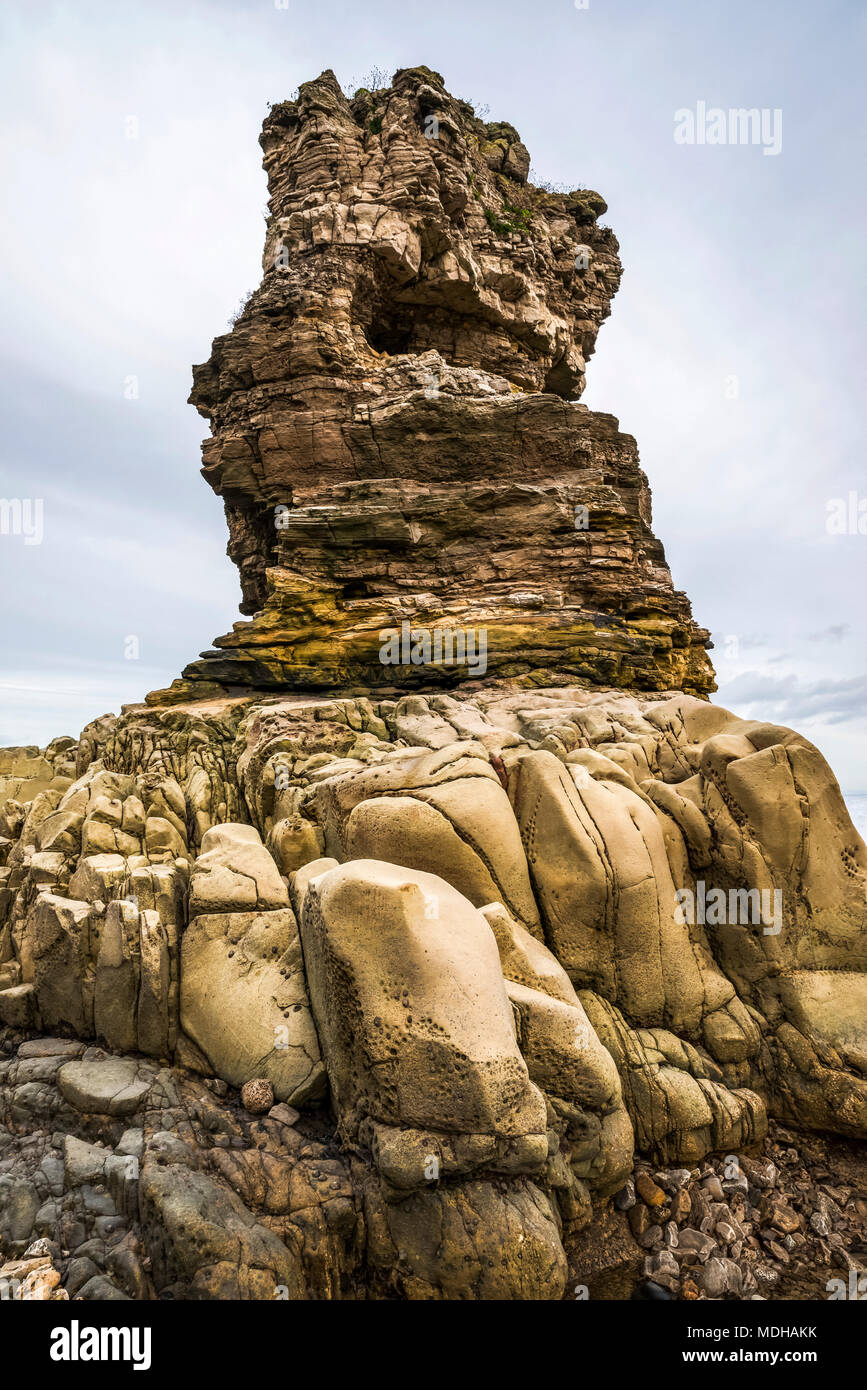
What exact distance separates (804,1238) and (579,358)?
3014 cm

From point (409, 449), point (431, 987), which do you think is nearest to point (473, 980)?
point (431, 987)

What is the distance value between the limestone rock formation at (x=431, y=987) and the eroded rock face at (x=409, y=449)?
0.50 m

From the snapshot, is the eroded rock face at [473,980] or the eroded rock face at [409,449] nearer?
the eroded rock face at [473,980]

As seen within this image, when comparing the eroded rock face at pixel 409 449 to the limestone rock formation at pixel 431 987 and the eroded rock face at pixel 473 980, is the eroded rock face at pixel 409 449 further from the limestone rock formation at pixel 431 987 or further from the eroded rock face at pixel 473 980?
the eroded rock face at pixel 473 980

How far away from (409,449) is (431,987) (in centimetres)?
1657

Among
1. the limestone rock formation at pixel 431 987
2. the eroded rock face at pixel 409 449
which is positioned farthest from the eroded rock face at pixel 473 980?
the eroded rock face at pixel 409 449

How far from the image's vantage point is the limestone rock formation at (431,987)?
19.0 feet

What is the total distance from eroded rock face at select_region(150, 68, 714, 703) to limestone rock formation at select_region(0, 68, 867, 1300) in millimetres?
497

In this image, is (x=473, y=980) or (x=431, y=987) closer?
(x=431, y=987)

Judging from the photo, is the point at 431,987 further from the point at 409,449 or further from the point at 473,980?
the point at 409,449

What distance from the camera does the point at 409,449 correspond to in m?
19.3

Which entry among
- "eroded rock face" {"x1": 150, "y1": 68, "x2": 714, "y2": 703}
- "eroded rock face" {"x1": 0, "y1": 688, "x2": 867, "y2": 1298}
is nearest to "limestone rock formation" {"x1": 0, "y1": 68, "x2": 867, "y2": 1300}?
"eroded rock face" {"x1": 0, "y1": 688, "x2": 867, "y2": 1298}

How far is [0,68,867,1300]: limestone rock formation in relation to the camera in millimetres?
5801

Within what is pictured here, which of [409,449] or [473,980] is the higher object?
[409,449]
